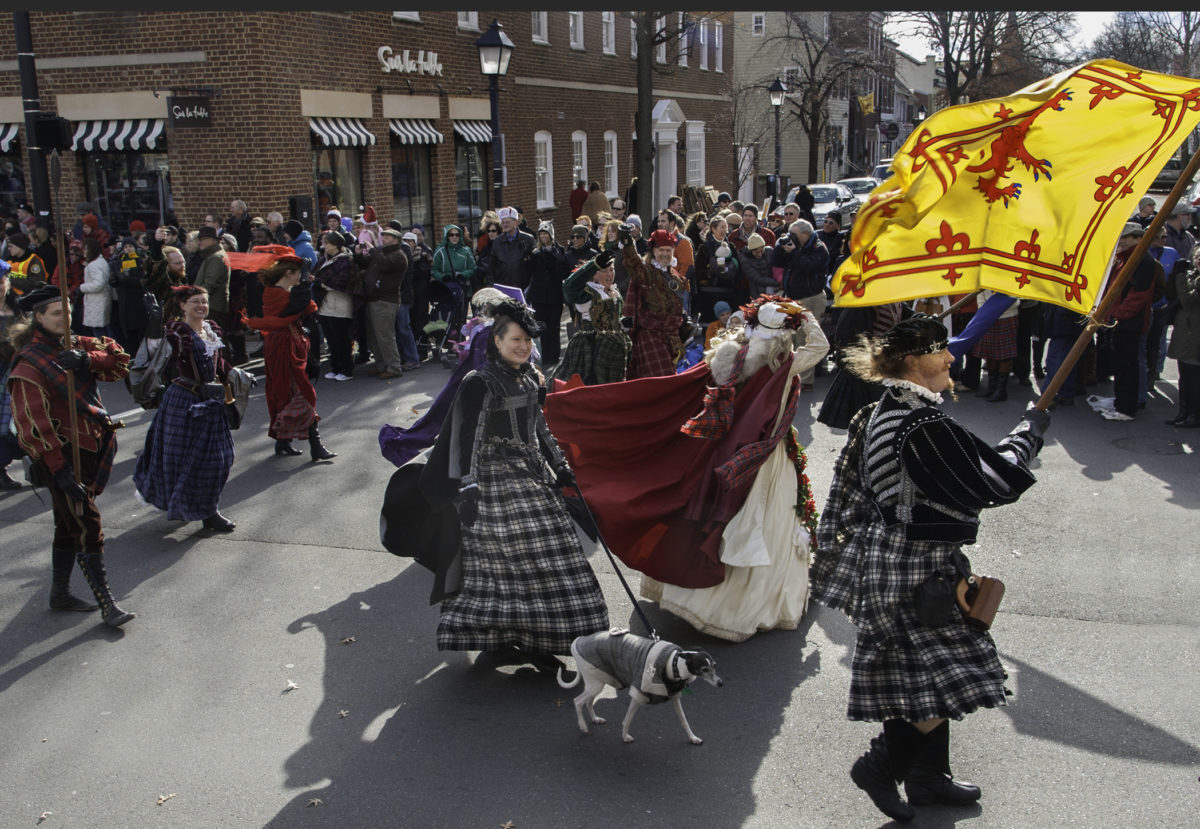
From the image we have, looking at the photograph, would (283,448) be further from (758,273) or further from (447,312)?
(758,273)

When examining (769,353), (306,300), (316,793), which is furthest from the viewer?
(306,300)

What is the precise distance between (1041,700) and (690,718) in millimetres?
1691

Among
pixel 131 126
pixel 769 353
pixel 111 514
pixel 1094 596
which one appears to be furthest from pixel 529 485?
pixel 131 126

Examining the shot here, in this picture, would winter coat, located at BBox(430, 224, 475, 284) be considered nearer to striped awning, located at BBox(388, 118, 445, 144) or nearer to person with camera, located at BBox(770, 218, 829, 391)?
person with camera, located at BBox(770, 218, 829, 391)

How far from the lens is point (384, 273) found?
12.8m

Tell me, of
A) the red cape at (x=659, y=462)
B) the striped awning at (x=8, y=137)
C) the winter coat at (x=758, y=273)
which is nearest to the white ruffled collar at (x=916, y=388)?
the red cape at (x=659, y=462)

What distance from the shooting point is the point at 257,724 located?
195 inches

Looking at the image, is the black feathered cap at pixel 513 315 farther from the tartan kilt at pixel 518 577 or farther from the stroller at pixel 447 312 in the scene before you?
the stroller at pixel 447 312

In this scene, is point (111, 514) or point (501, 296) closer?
point (501, 296)

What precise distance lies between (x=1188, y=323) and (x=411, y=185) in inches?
570

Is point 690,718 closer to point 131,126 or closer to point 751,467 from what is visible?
point 751,467

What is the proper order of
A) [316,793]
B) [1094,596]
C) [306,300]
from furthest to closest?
[306,300]
[1094,596]
[316,793]

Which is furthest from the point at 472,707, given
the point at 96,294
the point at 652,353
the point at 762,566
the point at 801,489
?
the point at 96,294

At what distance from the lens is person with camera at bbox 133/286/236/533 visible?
288 inches
